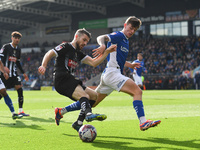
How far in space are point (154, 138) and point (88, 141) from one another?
1124 mm

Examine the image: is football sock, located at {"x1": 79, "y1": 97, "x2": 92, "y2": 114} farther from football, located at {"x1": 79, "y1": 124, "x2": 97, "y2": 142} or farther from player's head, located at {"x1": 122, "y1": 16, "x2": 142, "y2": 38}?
player's head, located at {"x1": 122, "y1": 16, "x2": 142, "y2": 38}

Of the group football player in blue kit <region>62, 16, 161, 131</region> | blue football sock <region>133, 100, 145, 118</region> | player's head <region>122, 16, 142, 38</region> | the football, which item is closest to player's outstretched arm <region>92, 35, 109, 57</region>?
football player in blue kit <region>62, 16, 161, 131</region>

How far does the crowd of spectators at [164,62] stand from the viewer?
33875mm

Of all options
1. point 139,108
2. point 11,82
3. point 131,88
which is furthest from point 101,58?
point 11,82

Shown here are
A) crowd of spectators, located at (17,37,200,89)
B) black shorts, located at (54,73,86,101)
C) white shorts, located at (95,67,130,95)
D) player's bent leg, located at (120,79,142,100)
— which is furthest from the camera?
crowd of spectators, located at (17,37,200,89)

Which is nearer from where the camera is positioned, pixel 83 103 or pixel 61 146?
pixel 61 146

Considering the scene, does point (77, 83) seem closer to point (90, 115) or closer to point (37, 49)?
point (90, 115)

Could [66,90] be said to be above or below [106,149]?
above

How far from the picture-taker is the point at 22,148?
4.71 metres

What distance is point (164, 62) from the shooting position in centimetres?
3781

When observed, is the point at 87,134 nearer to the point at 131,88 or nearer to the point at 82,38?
the point at 131,88

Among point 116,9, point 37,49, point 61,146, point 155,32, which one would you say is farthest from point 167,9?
point 61,146

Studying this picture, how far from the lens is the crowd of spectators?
3388 centimetres

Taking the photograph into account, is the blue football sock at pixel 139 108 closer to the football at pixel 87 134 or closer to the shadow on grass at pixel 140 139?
the shadow on grass at pixel 140 139
